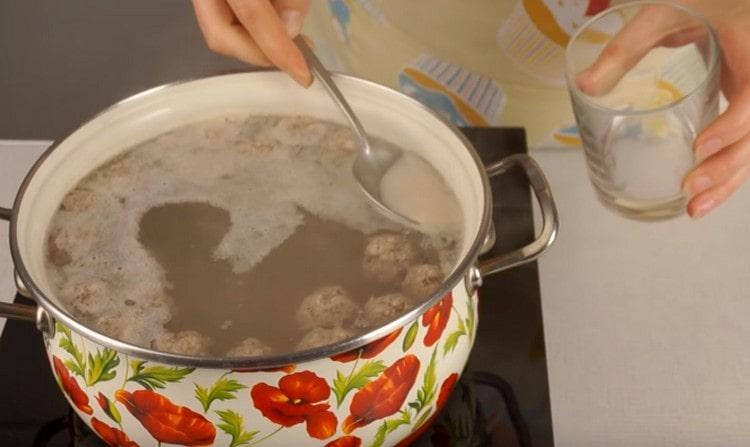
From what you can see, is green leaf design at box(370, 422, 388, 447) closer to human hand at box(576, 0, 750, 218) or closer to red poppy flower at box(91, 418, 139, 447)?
red poppy flower at box(91, 418, 139, 447)

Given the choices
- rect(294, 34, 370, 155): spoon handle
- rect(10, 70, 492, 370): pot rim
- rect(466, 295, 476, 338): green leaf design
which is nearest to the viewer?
rect(10, 70, 492, 370): pot rim

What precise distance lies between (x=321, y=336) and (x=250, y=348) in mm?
43

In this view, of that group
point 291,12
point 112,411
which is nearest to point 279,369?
point 112,411

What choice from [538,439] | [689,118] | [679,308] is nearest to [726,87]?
[689,118]

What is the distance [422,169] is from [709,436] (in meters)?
0.29

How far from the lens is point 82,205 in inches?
27.7

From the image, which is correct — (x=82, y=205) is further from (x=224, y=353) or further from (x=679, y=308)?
(x=679, y=308)

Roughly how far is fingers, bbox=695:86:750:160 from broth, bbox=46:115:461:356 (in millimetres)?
172

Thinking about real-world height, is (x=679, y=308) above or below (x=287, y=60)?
below

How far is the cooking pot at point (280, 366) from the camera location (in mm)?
545

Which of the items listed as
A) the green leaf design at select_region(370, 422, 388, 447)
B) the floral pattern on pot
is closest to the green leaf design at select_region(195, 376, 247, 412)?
the floral pattern on pot

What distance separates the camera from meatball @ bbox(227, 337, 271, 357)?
60cm

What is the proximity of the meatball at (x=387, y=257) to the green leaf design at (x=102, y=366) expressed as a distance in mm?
174

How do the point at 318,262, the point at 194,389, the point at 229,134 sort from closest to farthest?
the point at 194,389
the point at 318,262
the point at 229,134
